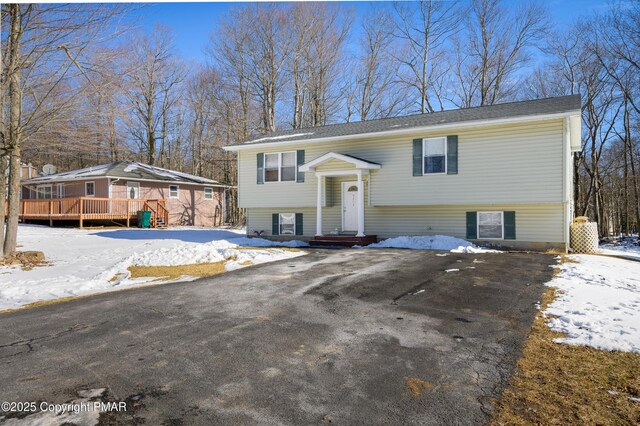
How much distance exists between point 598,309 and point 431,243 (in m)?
7.94

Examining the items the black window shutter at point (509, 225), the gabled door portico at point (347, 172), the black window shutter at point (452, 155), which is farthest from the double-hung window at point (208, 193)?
the black window shutter at point (509, 225)

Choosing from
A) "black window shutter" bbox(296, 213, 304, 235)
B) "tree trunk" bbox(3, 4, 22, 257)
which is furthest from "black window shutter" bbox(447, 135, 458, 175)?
"tree trunk" bbox(3, 4, 22, 257)

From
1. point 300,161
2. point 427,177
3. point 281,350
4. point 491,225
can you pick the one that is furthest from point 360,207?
point 281,350

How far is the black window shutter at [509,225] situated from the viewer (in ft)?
42.0

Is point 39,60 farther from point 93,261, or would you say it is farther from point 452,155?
point 452,155

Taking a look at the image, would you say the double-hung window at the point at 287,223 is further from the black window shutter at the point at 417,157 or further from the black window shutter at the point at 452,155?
the black window shutter at the point at 452,155

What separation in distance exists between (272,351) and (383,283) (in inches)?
136

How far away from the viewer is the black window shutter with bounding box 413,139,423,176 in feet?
45.0

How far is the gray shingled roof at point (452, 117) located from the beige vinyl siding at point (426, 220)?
2.87 metres

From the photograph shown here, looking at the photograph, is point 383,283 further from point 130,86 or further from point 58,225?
point 58,225

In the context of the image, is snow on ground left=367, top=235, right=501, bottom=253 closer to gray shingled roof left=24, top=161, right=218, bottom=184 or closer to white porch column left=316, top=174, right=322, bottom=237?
white porch column left=316, top=174, right=322, bottom=237

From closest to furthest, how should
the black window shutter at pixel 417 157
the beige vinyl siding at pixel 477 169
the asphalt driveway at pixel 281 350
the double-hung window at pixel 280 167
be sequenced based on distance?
the asphalt driveway at pixel 281 350, the beige vinyl siding at pixel 477 169, the black window shutter at pixel 417 157, the double-hung window at pixel 280 167

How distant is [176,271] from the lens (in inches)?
336

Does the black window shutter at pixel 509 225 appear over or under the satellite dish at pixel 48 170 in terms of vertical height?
under
